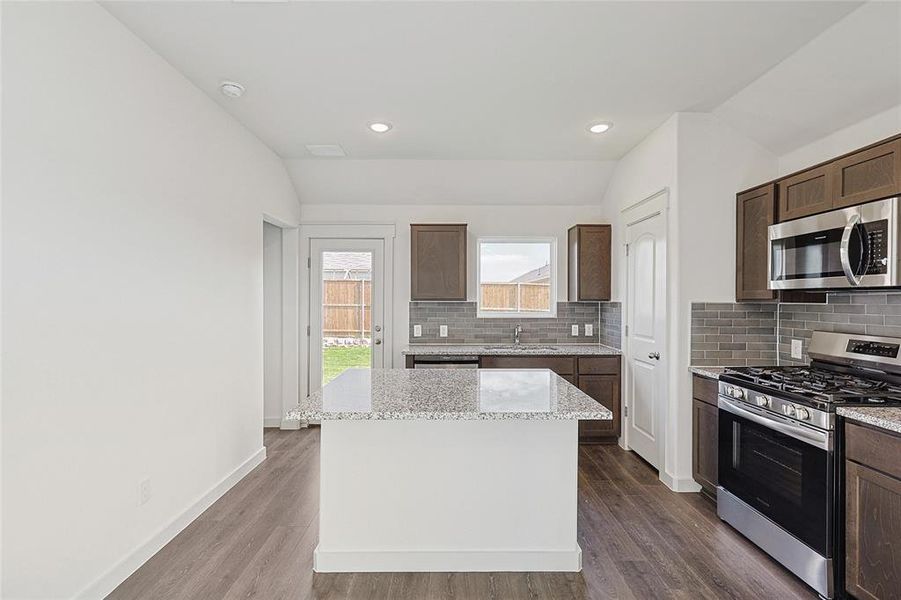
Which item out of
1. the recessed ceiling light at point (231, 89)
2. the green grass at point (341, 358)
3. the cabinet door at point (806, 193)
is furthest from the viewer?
the green grass at point (341, 358)

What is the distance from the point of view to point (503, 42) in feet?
8.04

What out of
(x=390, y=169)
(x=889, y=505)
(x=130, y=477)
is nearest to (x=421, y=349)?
(x=390, y=169)

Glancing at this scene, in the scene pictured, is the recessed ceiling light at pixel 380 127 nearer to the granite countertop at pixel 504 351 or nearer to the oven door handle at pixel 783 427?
the granite countertop at pixel 504 351

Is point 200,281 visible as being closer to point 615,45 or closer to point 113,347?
point 113,347

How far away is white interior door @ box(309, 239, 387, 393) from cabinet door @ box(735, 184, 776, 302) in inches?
129

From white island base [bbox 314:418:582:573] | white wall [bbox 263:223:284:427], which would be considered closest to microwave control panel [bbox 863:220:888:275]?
white island base [bbox 314:418:582:573]

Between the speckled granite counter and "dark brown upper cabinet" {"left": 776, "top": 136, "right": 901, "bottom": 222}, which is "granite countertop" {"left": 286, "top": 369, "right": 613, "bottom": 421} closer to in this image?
the speckled granite counter

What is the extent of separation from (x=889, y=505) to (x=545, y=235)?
12.1 ft

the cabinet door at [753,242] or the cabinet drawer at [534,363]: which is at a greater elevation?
the cabinet door at [753,242]

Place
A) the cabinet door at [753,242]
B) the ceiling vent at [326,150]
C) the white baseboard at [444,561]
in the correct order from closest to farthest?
1. the white baseboard at [444,561]
2. the cabinet door at [753,242]
3. the ceiling vent at [326,150]

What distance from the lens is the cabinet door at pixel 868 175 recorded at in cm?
221

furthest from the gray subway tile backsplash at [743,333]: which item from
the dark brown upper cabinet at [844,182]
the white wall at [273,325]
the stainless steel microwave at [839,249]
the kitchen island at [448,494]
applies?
the white wall at [273,325]

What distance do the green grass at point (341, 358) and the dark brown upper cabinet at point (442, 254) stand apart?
3.63 ft

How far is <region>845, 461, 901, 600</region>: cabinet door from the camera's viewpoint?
1.85 m
